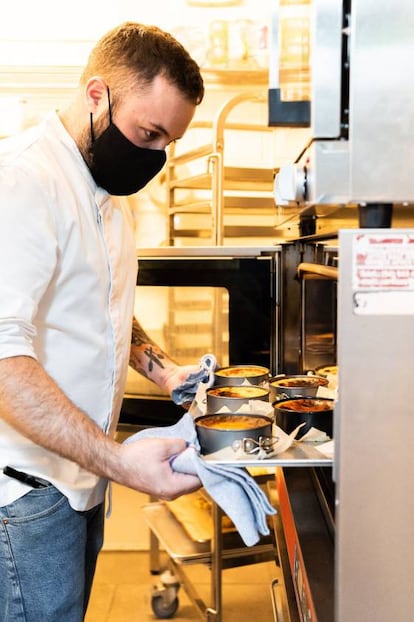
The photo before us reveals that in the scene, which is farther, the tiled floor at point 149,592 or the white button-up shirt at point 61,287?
the tiled floor at point 149,592

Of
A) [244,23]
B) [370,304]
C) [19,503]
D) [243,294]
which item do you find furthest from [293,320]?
[244,23]

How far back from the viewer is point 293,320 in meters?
1.83

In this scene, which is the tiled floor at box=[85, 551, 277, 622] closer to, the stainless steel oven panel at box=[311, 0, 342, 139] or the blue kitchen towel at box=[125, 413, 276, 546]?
the blue kitchen towel at box=[125, 413, 276, 546]

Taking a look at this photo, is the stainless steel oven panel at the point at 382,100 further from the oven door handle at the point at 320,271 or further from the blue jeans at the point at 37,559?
the blue jeans at the point at 37,559

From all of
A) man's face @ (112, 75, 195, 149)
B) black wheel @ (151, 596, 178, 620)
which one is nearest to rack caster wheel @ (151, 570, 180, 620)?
black wheel @ (151, 596, 178, 620)

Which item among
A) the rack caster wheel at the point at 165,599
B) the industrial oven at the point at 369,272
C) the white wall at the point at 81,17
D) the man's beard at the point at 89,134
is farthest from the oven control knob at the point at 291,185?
the white wall at the point at 81,17

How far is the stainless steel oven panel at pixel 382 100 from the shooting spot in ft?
2.59

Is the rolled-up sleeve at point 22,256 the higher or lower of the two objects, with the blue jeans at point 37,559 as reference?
higher

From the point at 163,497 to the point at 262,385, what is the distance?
0.43 m

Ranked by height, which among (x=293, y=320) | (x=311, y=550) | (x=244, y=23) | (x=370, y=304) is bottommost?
(x=311, y=550)

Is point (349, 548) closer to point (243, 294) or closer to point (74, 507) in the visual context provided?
point (74, 507)

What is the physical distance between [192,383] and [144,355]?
25cm

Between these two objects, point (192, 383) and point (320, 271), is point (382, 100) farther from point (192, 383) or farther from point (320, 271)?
point (192, 383)

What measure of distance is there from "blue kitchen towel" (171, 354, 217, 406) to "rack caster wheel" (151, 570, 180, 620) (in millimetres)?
1292
